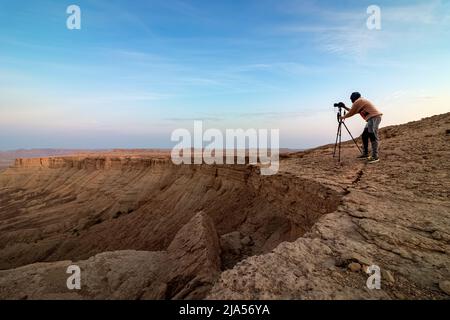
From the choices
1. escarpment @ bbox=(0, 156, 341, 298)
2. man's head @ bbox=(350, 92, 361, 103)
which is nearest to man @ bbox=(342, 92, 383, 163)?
man's head @ bbox=(350, 92, 361, 103)

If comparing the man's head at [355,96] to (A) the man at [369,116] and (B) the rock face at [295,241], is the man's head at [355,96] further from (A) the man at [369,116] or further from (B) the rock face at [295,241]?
(B) the rock face at [295,241]

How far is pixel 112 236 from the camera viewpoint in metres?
17.5

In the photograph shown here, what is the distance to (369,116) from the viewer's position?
711 centimetres

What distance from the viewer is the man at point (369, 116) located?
7.07m

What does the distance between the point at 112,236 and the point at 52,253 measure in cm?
403

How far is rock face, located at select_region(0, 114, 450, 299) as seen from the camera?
8.47 ft

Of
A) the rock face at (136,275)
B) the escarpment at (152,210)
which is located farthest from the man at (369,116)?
the rock face at (136,275)

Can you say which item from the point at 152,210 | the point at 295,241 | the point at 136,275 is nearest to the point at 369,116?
the point at 295,241

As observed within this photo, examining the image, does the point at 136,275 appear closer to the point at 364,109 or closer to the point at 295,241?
the point at 295,241

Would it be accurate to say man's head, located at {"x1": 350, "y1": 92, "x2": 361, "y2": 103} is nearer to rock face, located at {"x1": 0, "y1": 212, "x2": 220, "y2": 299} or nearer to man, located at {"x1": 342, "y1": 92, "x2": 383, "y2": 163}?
man, located at {"x1": 342, "y1": 92, "x2": 383, "y2": 163}

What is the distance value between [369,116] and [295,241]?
17.1ft

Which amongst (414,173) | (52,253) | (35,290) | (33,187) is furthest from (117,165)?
(414,173)

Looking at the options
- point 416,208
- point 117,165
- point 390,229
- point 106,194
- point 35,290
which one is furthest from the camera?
point 117,165
